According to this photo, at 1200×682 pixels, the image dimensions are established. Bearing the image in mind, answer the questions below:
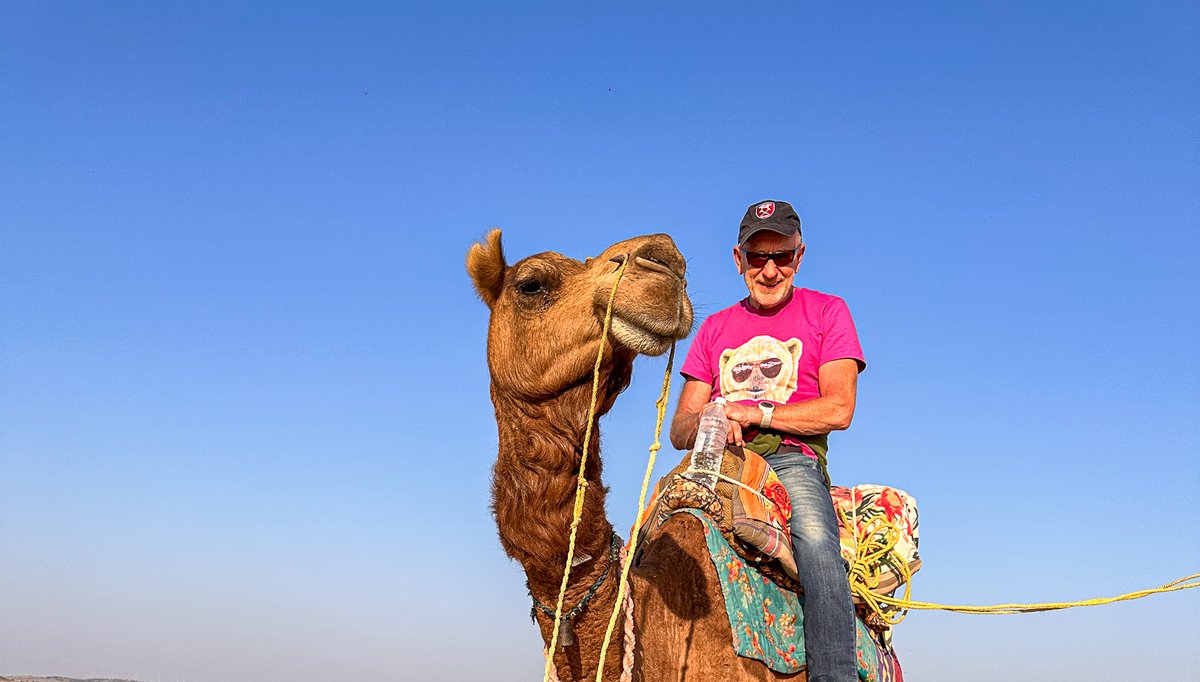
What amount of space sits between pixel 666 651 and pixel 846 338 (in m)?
1.93

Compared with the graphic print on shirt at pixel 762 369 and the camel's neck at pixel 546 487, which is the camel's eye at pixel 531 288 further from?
the graphic print on shirt at pixel 762 369

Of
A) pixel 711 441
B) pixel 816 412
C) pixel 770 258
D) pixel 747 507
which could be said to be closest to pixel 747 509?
pixel 747 507

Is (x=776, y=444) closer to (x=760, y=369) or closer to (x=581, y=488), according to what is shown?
(x=760, y=369)

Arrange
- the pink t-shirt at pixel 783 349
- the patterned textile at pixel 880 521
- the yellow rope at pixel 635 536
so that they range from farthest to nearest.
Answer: the patterned textile at pixel 880 521 → the pink t-shirt at pixel 783 349 → the yellow rope at pixel 635 536

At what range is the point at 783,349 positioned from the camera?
552cm

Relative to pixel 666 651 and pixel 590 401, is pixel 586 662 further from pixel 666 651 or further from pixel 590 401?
pixel 590 401

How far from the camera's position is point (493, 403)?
455 cm

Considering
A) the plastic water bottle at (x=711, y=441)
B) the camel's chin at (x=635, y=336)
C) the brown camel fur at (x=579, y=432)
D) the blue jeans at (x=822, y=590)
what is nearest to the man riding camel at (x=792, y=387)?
the blue jeans at (x=822, y=590)

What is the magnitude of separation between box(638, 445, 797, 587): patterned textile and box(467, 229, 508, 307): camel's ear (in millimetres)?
1336

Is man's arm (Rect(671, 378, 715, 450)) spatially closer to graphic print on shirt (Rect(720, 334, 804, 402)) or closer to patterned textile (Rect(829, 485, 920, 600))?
graphic print on shirt (Rect(720, 334, 804, 402))

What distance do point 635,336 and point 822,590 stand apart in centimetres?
170

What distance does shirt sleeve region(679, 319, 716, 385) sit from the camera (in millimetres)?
5910

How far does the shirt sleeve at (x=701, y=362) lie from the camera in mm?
5910

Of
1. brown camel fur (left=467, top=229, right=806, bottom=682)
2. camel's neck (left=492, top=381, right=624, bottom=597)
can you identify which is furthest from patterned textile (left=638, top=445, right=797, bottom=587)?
camel's neck (left=492, top=381, right=624, bottom=597)
